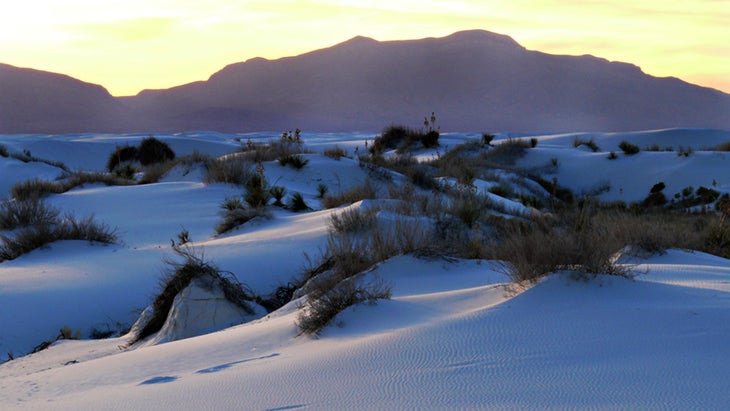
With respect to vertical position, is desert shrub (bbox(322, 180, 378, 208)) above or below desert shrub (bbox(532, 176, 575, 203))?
above

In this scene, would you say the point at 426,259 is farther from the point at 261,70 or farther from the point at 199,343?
the point at 261,70

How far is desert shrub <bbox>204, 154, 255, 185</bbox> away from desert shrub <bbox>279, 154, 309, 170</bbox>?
1.11m

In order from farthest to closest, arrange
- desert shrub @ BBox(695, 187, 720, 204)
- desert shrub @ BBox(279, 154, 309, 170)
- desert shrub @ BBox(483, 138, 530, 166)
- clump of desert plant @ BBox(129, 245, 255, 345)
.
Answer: desert shrub @ BBox(483, 138, 530, 166) < desert shrub @ BBox(695, 187, 720, 204) < desert shrub @ BBox(279, 154, 309, 170) < clump of desert plant @ BBox(129, 245, 255, 345)

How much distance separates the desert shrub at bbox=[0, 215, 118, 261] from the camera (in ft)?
32.5

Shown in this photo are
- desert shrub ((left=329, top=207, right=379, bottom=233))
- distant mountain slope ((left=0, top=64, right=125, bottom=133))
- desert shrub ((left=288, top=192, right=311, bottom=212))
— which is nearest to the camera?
desert shrub ((left=329, top=207, right=379, bottom=233))

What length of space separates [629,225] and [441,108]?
104327mm

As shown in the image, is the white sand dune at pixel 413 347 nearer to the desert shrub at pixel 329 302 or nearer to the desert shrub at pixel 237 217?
the desert shrub at pixel 329 302

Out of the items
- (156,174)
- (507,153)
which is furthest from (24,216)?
(507,153)

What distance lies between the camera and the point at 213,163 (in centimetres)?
1748

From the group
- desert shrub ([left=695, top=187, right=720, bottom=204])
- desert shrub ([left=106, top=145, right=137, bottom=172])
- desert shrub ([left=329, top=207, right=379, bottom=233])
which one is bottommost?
desert shrub ([left=695, top=187, right=720, bottom=204])

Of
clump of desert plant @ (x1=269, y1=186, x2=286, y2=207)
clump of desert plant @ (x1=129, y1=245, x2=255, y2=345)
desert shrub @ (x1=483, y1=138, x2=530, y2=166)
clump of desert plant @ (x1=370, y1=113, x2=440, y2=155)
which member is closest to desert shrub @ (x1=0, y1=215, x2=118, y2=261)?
clump of desert plant @ (x1=269, y1=186, x2=286, y2=207)

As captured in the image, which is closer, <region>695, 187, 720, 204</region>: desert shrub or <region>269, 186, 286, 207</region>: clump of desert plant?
<region>269, 186, 286, 207</region>: clump of desert plant

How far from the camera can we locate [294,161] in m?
18.1

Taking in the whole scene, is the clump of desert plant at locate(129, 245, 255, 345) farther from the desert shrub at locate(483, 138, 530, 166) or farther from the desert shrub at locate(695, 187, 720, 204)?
the desert shrub at locate(483, 138, 530, 166)
